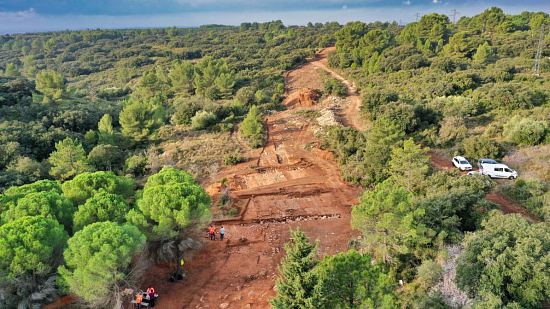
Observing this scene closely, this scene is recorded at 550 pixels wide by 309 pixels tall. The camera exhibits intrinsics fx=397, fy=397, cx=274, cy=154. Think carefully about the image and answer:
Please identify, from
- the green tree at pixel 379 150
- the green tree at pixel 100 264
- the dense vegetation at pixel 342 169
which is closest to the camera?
the dense vegetation at pixel 342 169

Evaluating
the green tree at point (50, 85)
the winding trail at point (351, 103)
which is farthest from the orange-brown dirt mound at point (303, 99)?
the green tree at point (50, 85)

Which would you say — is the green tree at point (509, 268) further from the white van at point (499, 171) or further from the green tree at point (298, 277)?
the white van at point (499, 171)

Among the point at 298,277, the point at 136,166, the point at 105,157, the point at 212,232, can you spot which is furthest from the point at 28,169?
the point at 298,277

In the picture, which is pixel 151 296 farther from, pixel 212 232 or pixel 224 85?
pixel 224 85

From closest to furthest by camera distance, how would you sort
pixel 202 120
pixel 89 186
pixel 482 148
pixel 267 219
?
1. pixel 89 186
2. pixel 267 219
3. pixel 482 148
4. pixel 202 120

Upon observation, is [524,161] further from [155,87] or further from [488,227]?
[155,87]

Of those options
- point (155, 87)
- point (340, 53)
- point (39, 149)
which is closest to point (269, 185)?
point (39, 149)
